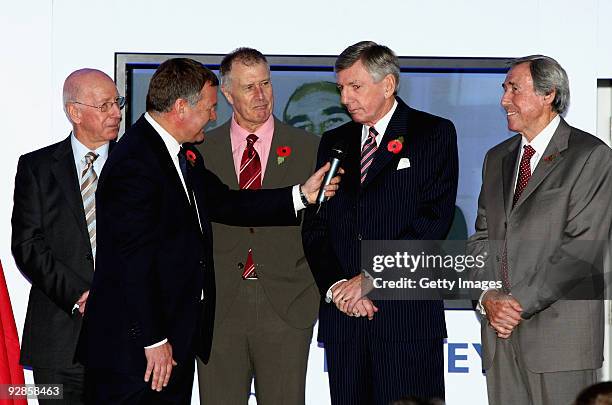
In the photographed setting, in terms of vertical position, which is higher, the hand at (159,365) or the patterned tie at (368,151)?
the patterned tie at (368,151)

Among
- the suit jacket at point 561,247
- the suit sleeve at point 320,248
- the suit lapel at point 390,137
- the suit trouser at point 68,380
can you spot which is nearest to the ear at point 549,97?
the suit jacket at point 561,247

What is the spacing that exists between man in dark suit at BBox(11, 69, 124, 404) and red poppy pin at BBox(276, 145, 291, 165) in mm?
835

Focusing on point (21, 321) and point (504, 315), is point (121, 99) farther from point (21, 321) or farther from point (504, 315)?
point (504, 315)

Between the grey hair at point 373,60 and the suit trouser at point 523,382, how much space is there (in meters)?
1.33

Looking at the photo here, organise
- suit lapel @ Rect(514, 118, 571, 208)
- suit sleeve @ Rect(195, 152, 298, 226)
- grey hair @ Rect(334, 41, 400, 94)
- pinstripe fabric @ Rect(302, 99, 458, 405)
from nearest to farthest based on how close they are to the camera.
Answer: suit lapel @ Rect(514, 118, 571, 208), pinstripe fabric @ Rect(302, 99, 458, 405), grey hair @ Rect(334, 41, 400, 94), suit sleeve @ Rect(195, 152, 298, 226)

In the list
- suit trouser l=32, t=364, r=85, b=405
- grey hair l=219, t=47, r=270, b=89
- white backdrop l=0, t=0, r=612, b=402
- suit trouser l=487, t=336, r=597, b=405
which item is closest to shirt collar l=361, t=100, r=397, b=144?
grey hair l=219, t=47, r=270, b=89

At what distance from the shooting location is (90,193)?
4.82 metres

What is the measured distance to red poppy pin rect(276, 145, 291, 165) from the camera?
16.0ft

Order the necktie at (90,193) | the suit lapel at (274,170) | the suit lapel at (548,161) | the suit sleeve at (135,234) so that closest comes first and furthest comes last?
the suit sleeve at (135,234) < the suit lapel at (548,161) < the necktie at (90,193) < the suit lapel at (274,170)

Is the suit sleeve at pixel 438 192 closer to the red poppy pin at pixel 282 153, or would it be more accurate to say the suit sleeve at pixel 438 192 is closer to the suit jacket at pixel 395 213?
the suit jacket at pixel 395 213

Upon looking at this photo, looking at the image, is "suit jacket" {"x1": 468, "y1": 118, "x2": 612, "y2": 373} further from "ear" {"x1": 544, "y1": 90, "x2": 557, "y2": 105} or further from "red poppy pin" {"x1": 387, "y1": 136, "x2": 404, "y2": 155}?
"red poppy pin" {"x1": 387, "y1": 136, "x2": 404, "y2": 155}

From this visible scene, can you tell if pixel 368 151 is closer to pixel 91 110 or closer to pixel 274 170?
pixel 274 170

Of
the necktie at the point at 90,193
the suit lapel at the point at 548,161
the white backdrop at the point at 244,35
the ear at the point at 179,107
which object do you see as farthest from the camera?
the white backdrop at the point at 244,35

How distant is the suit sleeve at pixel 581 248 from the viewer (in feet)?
13.8
